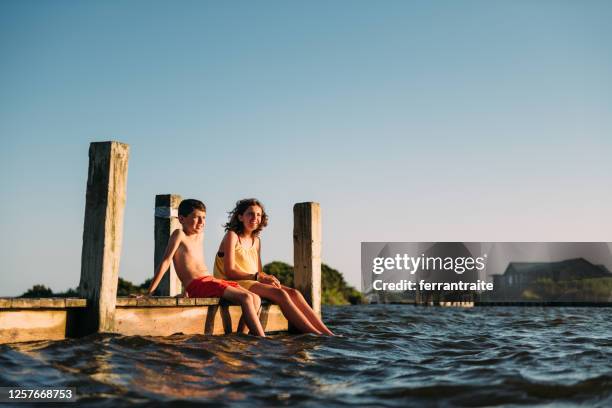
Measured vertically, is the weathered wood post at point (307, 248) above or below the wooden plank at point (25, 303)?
above

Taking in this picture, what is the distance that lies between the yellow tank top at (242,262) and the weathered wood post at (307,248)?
3.30 ft

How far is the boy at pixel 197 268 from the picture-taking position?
757 centimetres

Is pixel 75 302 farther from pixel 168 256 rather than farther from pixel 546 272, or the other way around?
pixel 546 272

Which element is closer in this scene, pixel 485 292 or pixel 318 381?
pixel 318 381

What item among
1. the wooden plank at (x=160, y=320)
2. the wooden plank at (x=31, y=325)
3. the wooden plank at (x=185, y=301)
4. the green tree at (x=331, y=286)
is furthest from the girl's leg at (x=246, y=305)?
the green tree at (x=331, y=286)

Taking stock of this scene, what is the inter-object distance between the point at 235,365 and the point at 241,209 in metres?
2.93

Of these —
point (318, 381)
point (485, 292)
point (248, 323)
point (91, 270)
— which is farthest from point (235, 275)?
point (485, 292)

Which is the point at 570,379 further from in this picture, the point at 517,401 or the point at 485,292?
the point at 485,292

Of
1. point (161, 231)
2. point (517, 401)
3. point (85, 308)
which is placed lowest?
point (517, 401)

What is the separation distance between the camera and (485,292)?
36750 mm

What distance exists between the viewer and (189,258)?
25.7ft

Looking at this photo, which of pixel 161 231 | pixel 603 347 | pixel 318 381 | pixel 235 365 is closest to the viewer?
pixel 318 381

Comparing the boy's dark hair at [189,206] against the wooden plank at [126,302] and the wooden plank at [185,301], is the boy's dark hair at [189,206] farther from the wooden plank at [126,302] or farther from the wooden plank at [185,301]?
the wooden plank at [126,302]

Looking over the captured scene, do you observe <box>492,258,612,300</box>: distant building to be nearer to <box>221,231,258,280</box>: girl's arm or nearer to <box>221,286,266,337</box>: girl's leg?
<box>221,231,258,280</box>: girl's arm
